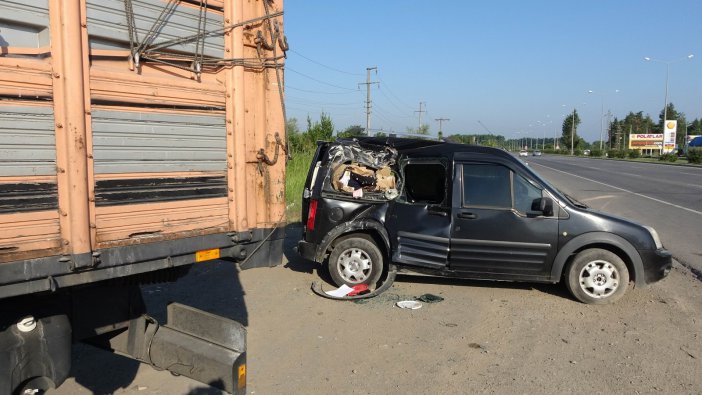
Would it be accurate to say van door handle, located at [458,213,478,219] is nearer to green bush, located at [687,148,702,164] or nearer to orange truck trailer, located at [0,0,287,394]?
orange truck trailer, located at [0,0,287,394]

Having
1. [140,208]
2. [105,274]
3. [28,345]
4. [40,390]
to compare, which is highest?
[140,208]

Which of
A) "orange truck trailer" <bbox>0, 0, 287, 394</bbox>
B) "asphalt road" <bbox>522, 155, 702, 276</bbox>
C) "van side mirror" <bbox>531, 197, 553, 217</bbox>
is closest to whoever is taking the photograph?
"orange truck trailer" <bbox>0, 0, 287, 394</bbox>

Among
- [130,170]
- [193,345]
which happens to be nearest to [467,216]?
[193,345]

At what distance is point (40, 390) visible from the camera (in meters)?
2.93

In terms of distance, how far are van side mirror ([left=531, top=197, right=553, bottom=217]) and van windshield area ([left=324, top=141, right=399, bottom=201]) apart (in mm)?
1757

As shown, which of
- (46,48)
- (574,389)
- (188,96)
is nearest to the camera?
(46,48)

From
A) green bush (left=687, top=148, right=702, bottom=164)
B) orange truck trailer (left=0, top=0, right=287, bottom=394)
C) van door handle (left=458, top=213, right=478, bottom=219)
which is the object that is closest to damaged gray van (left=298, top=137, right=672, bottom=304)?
van door handle (left=458, top=213, right=478, bottom=219)

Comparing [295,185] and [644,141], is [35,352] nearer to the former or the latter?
[295,185]

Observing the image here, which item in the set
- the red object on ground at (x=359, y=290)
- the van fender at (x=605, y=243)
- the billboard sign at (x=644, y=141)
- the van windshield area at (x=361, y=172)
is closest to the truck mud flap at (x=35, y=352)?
the red object on ground at (x=359, y=290)

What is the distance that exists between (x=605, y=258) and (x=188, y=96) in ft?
17.2

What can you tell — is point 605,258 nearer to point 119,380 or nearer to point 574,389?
point 574,389

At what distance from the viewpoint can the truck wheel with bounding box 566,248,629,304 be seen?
6289 mm

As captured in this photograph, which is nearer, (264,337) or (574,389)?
(574,389)

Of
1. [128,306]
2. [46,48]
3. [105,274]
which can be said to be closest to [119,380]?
[128,306]
